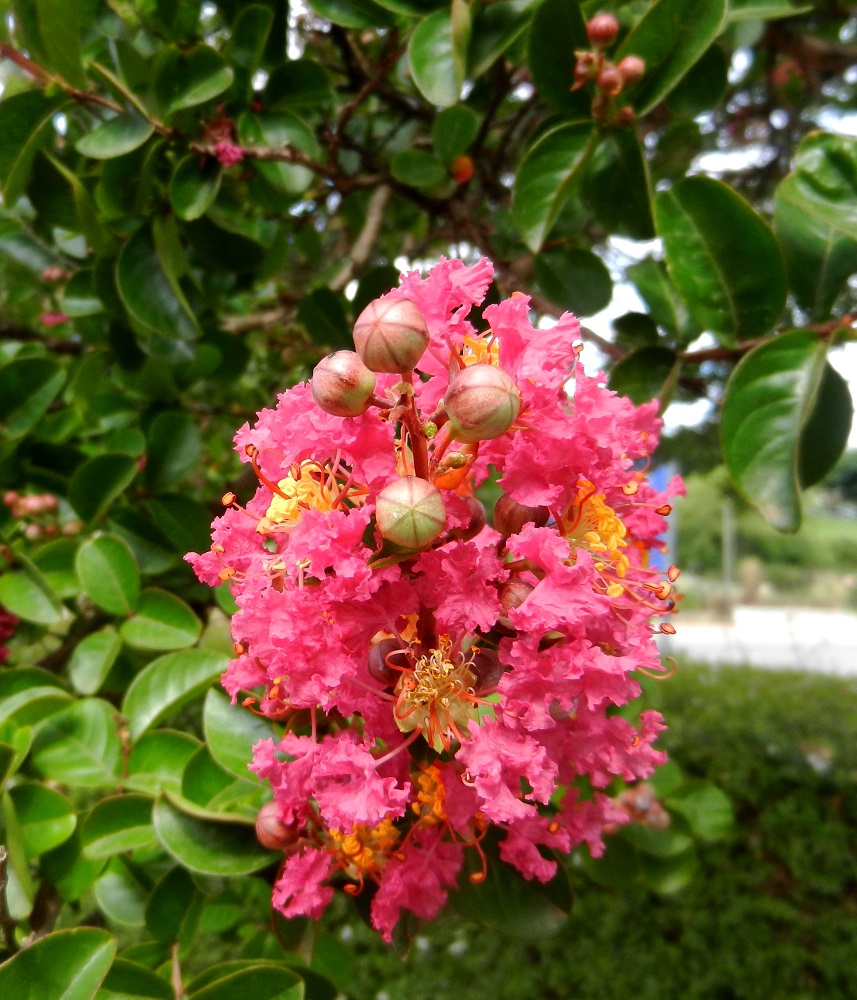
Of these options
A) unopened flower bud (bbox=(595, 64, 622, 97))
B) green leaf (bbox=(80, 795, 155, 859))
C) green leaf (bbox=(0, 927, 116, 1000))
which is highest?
unopened flower bud (bbox=(595, 64, 622, 97))

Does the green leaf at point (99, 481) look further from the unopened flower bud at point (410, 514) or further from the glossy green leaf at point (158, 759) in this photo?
the unopened flower bud at point (410, 514)

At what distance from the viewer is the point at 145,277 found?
1.38 m

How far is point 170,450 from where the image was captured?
5.42 feet

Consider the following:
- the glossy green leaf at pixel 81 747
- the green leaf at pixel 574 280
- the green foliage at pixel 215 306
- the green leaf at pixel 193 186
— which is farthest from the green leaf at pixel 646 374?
the glossy green leaf at pixel 81 747

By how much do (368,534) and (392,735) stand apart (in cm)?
22

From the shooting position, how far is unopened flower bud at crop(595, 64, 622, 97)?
1128 mm

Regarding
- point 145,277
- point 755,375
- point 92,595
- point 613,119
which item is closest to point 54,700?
point 92,595

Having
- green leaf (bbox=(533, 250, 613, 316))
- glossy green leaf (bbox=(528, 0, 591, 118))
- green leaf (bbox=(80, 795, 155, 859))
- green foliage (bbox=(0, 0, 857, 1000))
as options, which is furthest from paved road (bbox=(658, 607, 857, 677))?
green leaf (bbox=(80, 795, 155, 859))

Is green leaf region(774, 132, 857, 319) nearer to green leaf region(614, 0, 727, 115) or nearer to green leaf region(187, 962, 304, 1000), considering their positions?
green leaf region(614, 0, 727, 115)

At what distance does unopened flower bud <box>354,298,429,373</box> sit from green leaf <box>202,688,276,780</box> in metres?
0.52

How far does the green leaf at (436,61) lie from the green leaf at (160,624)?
947 mm

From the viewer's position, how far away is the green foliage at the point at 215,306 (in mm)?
1018

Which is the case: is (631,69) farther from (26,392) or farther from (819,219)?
(26,392)

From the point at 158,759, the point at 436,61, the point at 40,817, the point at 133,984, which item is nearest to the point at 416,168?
the point at 436,61
